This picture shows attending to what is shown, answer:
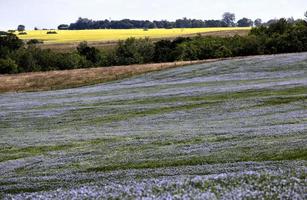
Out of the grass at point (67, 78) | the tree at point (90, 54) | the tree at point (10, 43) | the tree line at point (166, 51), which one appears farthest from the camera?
the tree at point (10, 43)

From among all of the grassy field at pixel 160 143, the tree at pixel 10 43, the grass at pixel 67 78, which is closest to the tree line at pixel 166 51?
the tree at pixel 10 43

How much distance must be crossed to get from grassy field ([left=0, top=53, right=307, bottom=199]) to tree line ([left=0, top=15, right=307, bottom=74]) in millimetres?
47324

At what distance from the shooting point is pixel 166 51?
12912 centimetres

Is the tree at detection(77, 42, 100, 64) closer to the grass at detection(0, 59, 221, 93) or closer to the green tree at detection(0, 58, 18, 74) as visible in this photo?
the green tree at detection(0, 58, 18, 74)

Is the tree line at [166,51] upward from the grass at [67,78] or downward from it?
upward

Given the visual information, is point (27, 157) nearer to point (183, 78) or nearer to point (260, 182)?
point (260, 182)

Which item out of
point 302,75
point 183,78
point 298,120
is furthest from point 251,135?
point 183,78

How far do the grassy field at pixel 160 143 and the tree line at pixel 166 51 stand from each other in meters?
47.3

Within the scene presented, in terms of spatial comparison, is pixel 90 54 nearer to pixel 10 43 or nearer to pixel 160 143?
pixel 10 43

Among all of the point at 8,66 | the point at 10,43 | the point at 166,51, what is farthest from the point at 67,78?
the point at 10,43

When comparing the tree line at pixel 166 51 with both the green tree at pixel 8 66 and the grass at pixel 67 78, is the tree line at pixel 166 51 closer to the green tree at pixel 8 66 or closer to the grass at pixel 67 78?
the green tree at pixel 8 66

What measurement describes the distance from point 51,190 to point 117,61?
10882 cm

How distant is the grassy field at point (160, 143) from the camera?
734 inches

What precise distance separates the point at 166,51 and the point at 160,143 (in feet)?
320
